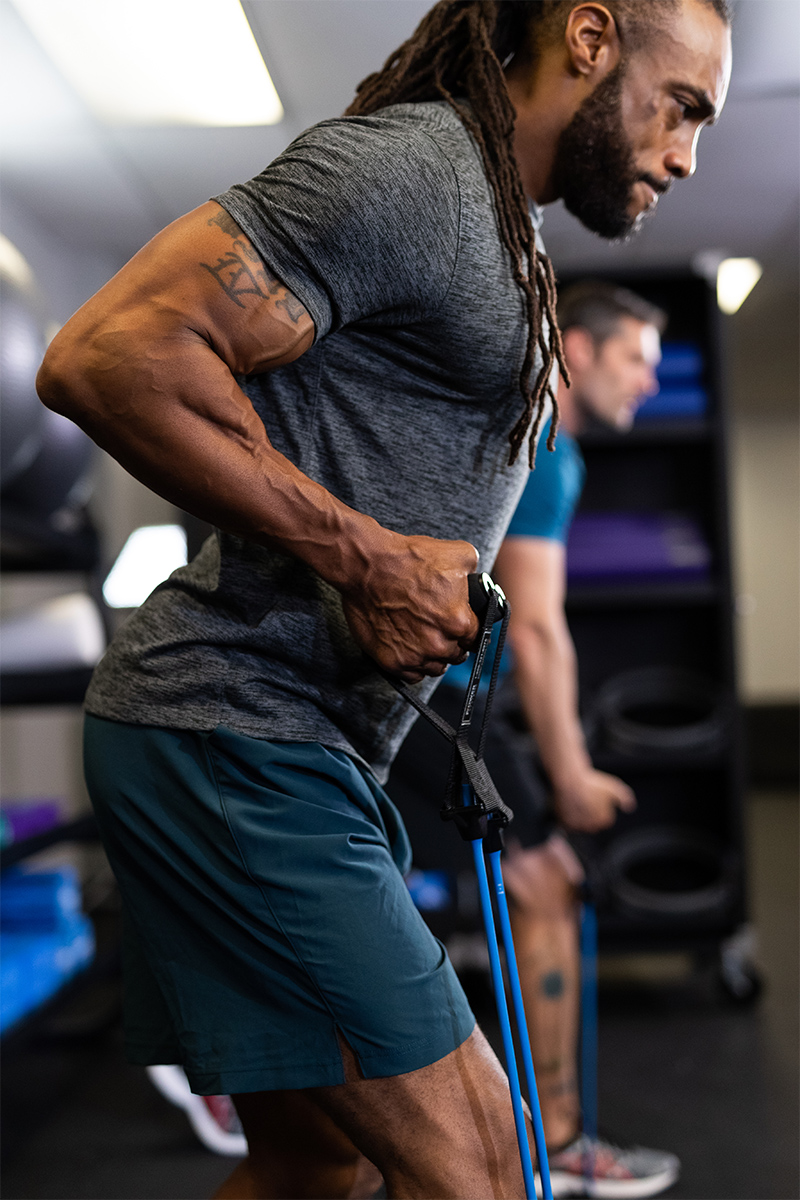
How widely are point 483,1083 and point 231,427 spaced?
53 centimetres

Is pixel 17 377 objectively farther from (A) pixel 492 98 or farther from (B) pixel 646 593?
(B) pixel 646 593

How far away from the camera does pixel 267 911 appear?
29.3 inches

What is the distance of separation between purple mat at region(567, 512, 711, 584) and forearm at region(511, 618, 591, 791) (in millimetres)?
1210

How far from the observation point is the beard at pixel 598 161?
86 cm

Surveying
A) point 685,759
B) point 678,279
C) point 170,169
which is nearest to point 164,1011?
point 170,169

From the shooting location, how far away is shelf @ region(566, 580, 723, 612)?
2939mm

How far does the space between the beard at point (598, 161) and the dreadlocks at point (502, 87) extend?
5 centimetres

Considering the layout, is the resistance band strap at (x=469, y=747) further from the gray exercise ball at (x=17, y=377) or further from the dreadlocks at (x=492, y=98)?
the gray exercise ball at (x=17, y=377)

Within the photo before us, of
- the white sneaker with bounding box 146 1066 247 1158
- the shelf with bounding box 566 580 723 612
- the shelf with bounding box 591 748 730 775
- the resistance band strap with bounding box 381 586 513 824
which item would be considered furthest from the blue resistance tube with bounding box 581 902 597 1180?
the resistance band strap with bounding box 381 586 513 824

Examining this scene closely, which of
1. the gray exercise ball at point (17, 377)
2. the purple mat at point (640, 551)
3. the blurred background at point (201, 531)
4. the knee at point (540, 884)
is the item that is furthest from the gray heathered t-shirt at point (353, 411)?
the purple mat at point (640, 551)

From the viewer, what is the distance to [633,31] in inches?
33.5

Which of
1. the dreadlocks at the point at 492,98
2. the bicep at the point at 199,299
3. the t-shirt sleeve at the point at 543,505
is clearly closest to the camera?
the bicep at the point at 199,299

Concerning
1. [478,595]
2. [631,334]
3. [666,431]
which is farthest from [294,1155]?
[666,431]

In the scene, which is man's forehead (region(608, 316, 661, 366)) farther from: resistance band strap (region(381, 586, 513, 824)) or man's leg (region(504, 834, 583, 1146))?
resistance band strap (region(381, 586, 513, 824))
